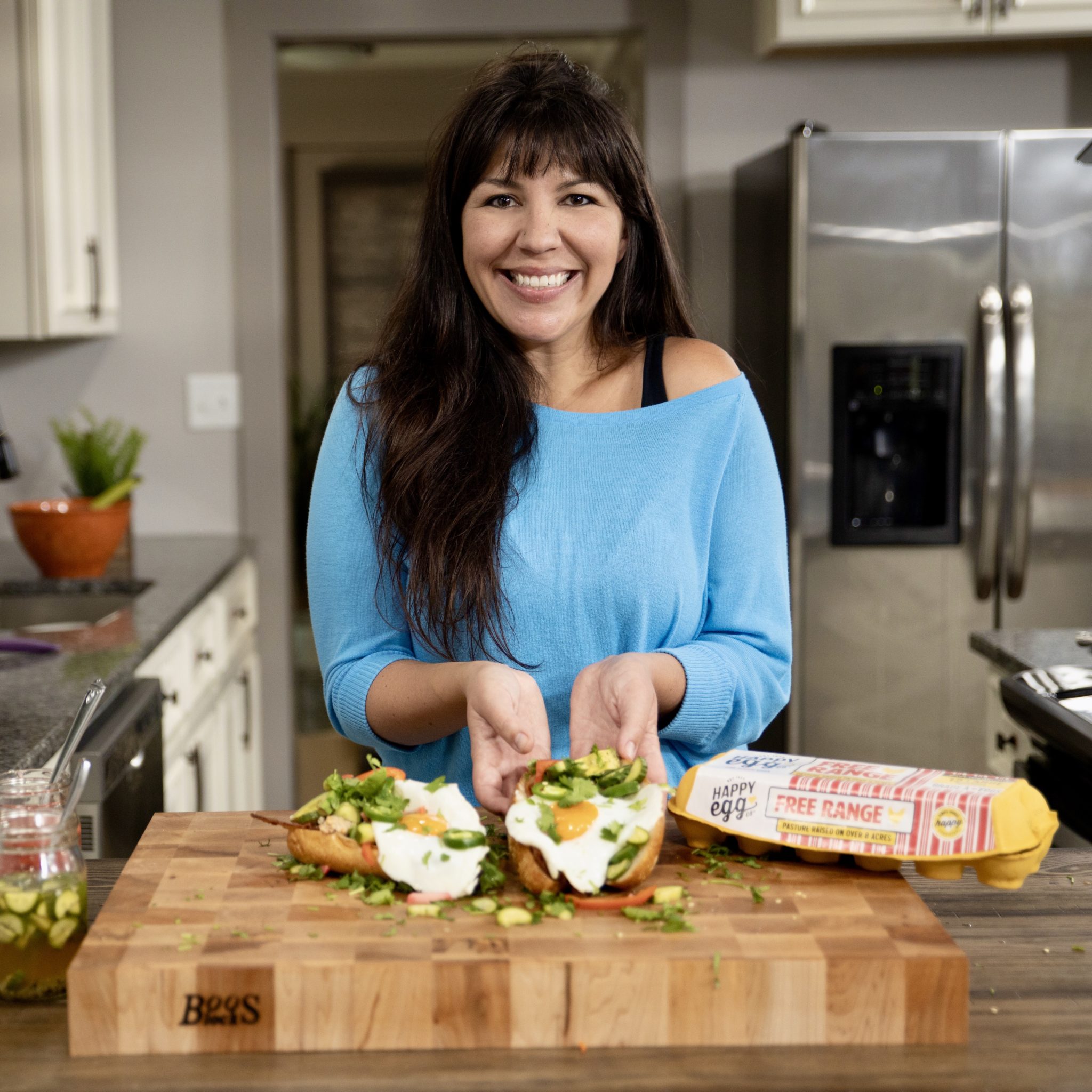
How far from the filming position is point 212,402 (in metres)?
3.25

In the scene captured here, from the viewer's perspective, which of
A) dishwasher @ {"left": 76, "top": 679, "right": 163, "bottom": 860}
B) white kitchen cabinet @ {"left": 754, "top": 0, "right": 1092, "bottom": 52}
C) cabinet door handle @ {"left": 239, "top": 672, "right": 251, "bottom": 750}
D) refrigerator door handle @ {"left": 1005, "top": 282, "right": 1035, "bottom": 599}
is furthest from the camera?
cabinet door handle @ {"left": 239, "top": 672, "right": 251, "bottom": 750}

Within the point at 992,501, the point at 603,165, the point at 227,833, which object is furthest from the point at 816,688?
the point at 227,833

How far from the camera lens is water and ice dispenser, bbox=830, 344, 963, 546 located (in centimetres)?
282

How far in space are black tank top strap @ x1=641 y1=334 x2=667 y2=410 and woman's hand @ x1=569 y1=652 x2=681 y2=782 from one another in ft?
1.16

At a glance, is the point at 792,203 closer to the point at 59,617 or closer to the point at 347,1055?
the point at 59,617

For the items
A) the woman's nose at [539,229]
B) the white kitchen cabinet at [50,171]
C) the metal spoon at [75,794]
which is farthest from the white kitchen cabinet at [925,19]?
the metal spoon at [75,794]

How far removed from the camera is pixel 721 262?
10.6ft

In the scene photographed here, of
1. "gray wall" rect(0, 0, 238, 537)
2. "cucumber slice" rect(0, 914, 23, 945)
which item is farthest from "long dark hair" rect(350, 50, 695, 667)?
"gray wall" rect(0, 0, 238, 537)

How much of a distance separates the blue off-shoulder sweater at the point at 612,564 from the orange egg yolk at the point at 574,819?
0.34 metres

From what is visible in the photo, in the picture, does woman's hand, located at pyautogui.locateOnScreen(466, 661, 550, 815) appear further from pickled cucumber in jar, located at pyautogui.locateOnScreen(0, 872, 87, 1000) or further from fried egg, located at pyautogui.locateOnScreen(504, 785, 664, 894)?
pickled cucumber in jar, located at pyautogui.locateOnScreen(0, 872, 87, 1000)

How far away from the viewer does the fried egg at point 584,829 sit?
0.88 meters

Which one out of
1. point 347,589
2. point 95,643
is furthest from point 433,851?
point 95,643

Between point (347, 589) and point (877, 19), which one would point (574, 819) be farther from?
point (877, 19)

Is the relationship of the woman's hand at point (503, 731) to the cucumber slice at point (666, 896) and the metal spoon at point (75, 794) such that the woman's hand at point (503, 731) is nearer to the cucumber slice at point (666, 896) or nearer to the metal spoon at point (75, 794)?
the cucumber slice at point (666, 896)
